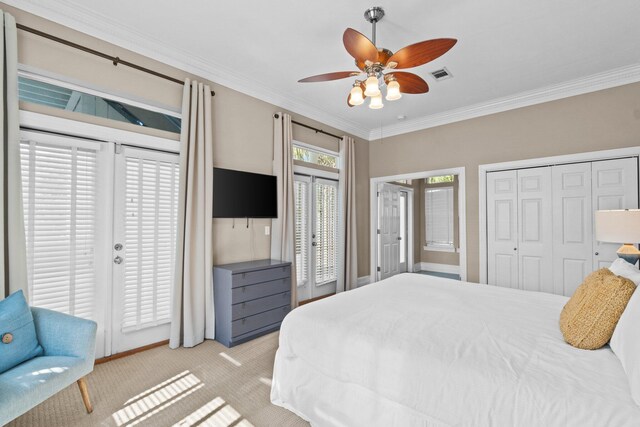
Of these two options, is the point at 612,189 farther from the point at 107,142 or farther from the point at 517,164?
the point at 107,142

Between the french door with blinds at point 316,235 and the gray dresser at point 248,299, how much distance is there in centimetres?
96

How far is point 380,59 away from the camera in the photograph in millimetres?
2266

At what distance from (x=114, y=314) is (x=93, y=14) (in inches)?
101

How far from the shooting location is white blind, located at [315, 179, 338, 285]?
15.8ft

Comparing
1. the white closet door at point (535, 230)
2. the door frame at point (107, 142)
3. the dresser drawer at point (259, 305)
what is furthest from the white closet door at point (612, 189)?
the door frame at point (107, 142)

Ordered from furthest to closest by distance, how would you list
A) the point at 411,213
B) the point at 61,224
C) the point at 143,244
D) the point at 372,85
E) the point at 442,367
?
the point at 411,213 → the point at 143,244 → the point at 61,224 → the point at 372,85 → the point at 442,367

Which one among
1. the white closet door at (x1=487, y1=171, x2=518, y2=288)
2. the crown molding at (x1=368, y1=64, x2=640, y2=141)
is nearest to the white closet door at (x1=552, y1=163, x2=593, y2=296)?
the white closet door at (x1=487, y1=171, x2=518, y2=288)

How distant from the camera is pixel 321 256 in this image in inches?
192

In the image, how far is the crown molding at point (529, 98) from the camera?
11.2ft

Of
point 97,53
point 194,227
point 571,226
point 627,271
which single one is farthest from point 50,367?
point 571,226

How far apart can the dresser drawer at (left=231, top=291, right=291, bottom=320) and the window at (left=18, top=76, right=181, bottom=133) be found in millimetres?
1944

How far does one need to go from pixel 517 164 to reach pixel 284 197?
Result: 314 centimetres

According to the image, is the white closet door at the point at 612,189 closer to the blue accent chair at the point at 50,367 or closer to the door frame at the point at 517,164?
the door frame at the point at 517,164

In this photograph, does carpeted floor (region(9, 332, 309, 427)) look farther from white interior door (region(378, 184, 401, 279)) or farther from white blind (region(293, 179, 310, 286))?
white interior door (region(378, 184, 401, 279))
